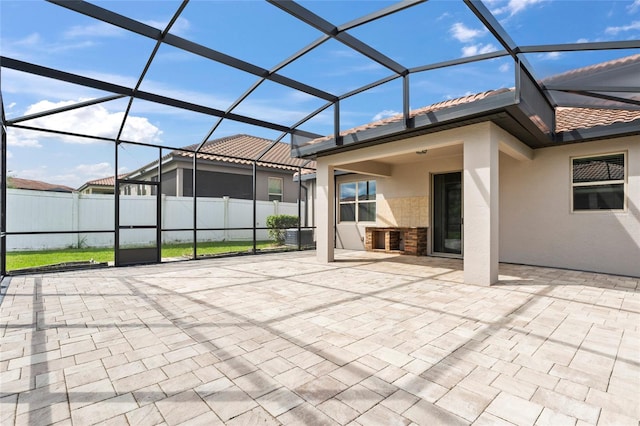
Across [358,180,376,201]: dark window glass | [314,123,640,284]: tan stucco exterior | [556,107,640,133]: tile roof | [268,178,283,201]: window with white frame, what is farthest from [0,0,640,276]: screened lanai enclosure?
[268,178,283,201]: window with white frame

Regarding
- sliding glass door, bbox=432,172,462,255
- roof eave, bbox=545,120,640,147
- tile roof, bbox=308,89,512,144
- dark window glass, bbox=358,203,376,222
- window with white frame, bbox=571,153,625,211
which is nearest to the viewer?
tile roof, bbox=308,89,512,144

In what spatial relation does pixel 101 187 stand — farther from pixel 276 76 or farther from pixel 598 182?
pixel 598 182

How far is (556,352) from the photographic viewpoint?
2.51 m

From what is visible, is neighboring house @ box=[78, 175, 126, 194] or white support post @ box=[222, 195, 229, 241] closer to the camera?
neighboring house @ box=[78, 175, 126, 194]

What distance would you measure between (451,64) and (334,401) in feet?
15.9

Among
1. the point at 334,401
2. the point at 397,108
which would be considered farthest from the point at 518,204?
the point at 334,401

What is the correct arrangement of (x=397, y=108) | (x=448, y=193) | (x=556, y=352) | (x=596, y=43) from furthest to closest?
(x=448, y=193), (x=397, y=108), (x=596, y=43), (x=556, y=352)

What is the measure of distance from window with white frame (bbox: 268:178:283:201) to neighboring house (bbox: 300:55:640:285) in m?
6.83

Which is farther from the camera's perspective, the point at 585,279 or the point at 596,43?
the point at 585,279

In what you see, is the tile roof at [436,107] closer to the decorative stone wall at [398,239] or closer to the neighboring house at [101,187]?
the decorative stone wall at [398,239]

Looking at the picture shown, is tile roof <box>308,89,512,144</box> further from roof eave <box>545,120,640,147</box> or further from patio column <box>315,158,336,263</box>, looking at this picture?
roof eave <box>545,120,640,147</box>

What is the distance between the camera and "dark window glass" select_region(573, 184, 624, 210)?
5.70 meters

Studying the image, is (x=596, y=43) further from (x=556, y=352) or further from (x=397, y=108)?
(x=556, y=352)

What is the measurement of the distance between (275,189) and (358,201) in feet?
17.9
